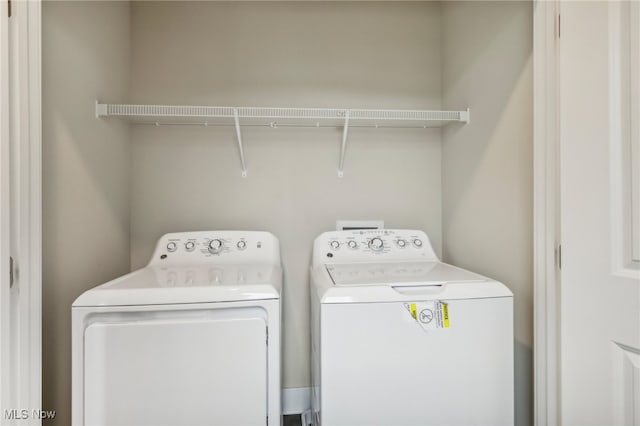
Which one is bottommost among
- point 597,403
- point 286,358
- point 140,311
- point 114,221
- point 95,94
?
point 286,358

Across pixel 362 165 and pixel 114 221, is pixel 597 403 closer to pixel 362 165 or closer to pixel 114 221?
pixel 362 165

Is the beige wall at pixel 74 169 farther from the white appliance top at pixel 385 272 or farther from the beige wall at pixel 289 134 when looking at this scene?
the white appliance top at pixel 385 272

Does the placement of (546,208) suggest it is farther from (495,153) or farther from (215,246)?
(215,246)

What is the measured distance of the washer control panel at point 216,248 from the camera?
5.06 feet

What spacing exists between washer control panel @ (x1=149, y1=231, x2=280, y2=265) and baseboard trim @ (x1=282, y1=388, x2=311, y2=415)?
80 cm

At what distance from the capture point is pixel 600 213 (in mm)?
869

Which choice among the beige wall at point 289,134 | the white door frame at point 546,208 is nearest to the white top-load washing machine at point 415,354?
the white door frame at point 546,208

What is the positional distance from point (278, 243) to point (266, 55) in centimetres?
110

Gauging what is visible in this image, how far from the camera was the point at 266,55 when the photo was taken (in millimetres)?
1807

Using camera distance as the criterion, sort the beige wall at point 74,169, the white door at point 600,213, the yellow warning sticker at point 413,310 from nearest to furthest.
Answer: the white door at point 600,213 → the yellow warning sticker at point 413,310 → the beige wall at point 74,169

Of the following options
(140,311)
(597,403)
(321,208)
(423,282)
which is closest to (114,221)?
(140,311)

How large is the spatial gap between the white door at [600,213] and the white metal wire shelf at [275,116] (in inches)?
27.5

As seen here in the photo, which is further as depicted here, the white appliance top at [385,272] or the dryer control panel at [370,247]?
the dryer control panel at [370,247]

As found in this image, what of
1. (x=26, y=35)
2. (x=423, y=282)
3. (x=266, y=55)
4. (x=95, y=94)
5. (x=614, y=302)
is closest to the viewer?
(x=614, y=302)
